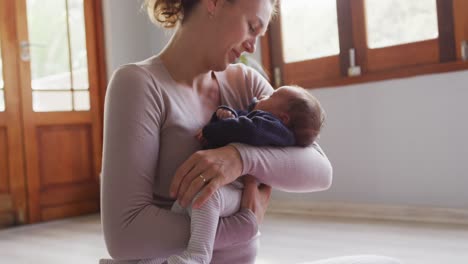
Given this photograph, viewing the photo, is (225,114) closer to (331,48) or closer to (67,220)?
(331,48)

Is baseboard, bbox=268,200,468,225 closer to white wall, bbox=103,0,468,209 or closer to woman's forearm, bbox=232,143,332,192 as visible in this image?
white wall, bbox=103,0,468,209

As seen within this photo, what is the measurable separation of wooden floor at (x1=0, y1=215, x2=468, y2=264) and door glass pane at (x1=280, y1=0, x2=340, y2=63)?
1.25 metres

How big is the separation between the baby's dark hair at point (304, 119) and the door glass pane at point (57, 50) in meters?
3.41

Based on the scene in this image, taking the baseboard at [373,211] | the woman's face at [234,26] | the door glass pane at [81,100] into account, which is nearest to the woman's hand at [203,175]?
the woman's face at [234,26]

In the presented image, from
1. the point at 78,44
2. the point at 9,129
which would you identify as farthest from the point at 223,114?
the point at 78,44

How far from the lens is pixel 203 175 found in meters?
0.95

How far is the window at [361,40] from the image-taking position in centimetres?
326

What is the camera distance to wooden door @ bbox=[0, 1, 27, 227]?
4023mm

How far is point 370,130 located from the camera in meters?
3.58

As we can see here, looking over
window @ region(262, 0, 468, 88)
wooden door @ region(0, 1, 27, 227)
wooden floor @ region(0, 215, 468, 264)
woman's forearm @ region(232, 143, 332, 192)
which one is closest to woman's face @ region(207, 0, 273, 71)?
woman's forearm @ region(232, 143, 332, 192)

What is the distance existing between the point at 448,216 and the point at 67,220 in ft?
9.40

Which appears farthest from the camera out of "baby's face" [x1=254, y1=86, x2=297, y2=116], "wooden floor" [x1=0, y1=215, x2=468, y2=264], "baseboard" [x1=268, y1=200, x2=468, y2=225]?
"baseboard" [x1=268, y1=200, x2=468, y2=225]

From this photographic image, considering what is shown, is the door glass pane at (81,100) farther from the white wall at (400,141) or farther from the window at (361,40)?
the white wall at (400,141)

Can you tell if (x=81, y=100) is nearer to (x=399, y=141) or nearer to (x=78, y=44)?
(x=78, y=44)
